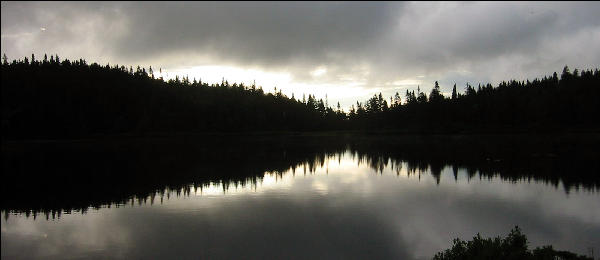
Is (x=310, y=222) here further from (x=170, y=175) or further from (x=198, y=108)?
(x=198, y=108)

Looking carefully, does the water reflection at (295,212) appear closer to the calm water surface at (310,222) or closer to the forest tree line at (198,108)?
the calm water surface at (310,222)

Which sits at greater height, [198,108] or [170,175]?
[198,108]

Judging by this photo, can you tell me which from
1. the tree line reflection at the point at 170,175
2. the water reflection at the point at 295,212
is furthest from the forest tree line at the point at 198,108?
the water reflection at the point at 295,212

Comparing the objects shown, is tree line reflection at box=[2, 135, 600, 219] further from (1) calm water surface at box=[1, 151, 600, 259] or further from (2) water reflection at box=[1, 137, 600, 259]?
(1) calm water surface at box=[1, 151, 600, 259]

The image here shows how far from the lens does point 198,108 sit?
585 ft

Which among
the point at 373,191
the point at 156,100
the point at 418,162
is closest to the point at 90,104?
the point at 156,100

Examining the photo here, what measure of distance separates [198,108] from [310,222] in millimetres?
161836

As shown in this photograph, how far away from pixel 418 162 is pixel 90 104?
129 metres

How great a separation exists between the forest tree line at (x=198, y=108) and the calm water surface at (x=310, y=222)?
96621 mm

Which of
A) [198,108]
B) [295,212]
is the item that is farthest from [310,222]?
[198,108]

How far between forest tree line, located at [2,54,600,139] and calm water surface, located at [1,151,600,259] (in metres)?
96.6

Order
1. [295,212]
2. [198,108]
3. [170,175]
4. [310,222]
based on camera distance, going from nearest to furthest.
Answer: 1. [310,222]
2. [295,212]
3. [170,175]
4. [198,108]

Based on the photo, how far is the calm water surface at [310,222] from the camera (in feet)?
60.4

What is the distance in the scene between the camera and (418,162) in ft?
175
